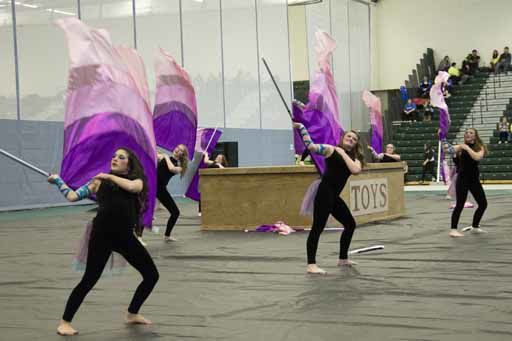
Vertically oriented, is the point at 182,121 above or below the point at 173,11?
below

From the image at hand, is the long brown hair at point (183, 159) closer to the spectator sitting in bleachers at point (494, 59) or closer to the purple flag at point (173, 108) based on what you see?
the purple flag at point (173, 108)

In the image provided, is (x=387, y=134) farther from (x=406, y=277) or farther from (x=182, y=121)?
(x=406, y=277)

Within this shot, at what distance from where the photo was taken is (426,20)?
43406mm

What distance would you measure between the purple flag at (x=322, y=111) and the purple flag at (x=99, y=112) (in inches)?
210

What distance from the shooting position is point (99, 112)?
8.20m

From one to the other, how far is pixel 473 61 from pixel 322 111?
29088mm

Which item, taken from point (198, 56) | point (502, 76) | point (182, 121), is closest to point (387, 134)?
point (502, 76)

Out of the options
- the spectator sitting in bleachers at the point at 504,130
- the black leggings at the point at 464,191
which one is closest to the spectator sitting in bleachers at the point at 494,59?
the spectator sitting in bleachers at the point at 504,130

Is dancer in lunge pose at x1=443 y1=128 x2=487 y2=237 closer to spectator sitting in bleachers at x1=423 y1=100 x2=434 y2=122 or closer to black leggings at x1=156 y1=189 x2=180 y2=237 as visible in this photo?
black leggings at x1=156 y1=189 x2=180 y2=237

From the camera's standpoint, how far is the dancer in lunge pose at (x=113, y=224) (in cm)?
636

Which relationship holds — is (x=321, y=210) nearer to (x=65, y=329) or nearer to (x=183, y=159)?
(x=65, y=329)

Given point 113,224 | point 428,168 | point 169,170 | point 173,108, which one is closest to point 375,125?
point 428,168

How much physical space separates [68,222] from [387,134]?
79.5ft

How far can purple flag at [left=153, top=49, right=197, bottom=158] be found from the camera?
47.2ft
